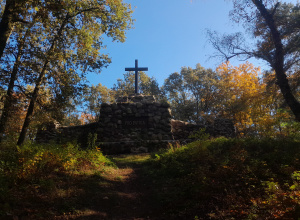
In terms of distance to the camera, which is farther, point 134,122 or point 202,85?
point 202,85

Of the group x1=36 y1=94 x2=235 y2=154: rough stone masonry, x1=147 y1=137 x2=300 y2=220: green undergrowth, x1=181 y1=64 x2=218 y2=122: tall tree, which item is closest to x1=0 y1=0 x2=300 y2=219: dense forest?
x1=147 y1=137 x2=300 y2=220: green undergrowth

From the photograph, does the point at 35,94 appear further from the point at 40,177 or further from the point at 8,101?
the point at 40,177

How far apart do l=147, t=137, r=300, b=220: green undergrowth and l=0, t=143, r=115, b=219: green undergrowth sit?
2041 millimetres

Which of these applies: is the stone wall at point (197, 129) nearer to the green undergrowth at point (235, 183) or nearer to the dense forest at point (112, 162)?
the dense forest at point (112, 162)

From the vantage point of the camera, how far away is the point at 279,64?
8.73 m

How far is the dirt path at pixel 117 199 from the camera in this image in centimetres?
411

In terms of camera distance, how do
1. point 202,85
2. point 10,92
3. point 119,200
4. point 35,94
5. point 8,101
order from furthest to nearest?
point 202,85 → point 35,94 → point 10,92 → point 8,101 → point 119,200

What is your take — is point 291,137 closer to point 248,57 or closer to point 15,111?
point 248,57

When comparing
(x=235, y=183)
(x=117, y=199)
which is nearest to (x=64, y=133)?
(x=117, y=199)

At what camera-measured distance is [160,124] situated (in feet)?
46.7

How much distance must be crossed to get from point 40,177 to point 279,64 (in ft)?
30.5

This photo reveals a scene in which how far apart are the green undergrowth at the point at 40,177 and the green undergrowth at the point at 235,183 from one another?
204 centimetres

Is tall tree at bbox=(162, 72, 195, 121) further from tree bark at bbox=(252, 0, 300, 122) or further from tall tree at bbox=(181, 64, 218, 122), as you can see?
tree bark at bbox=(252, 0, 300, 122)

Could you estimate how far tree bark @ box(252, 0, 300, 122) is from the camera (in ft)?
27.5
